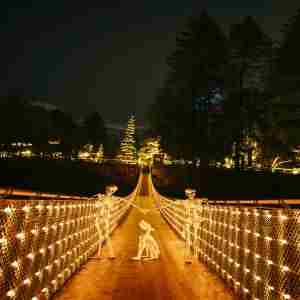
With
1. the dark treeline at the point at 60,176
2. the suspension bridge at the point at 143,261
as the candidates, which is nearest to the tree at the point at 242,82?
the dark treeline at the point at 60,176

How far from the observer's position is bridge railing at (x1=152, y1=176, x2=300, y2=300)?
14.0 ft

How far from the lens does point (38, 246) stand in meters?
4.77

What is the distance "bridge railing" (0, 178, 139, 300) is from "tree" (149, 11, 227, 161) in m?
24.6

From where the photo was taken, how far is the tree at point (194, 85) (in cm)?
3058

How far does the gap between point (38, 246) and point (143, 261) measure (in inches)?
152

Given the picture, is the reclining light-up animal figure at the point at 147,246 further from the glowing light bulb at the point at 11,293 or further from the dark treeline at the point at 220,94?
the dark treeline at the point at 220,94

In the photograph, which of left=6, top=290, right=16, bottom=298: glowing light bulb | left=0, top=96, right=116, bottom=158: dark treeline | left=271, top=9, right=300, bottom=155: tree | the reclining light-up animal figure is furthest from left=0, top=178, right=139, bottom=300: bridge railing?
left=0, top=96, right=116, bottom=158: dark treeline

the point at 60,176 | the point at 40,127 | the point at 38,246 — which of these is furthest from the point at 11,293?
the point at 40,127

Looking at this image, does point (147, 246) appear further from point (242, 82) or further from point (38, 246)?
point (242, 82)

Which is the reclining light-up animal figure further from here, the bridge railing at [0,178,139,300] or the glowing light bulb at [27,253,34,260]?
the glowing light bulb at [27,253,34,260]

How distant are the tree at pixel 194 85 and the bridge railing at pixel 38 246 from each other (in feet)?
80.8

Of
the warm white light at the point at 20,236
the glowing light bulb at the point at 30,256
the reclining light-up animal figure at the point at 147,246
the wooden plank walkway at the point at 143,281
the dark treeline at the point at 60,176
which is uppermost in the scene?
the dark treeline at the point at 60,176

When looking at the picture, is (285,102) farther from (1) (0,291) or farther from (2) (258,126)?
(1) (0,291)

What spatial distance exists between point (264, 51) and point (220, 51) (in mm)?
3236
